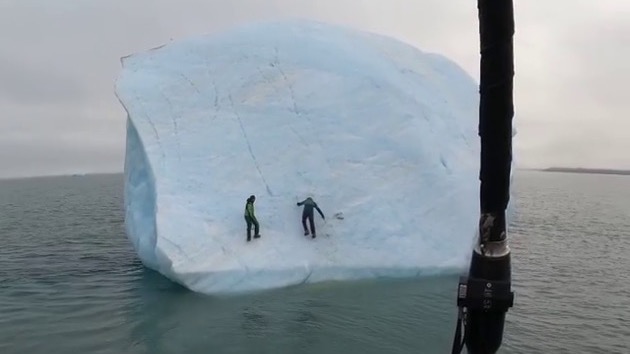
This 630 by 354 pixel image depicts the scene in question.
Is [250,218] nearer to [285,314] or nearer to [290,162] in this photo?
[290,162]

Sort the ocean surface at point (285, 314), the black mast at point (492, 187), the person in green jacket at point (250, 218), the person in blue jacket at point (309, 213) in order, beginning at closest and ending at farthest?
the black mast at point (492, 187)
the ocean surface at point (285, 314)
the person in green jacket at point (250, 218)
the person in blue jacket at point (309, 213)

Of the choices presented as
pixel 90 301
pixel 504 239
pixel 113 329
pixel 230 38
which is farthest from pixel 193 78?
pixel 504 239

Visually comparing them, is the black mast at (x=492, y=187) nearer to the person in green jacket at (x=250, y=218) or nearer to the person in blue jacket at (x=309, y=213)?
the person in green jacket at (x=250, y=218)

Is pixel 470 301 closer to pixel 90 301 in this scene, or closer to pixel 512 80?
pixel 512 80

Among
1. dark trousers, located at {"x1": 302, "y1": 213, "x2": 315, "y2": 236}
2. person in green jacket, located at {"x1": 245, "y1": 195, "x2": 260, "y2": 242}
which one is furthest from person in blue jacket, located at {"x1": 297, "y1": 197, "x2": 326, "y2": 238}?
person in green jacket, located at {"x1": 245, "y1": 195, "x2": 260, "y2": 242}

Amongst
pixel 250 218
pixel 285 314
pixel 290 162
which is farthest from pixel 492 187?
pixel 290 162

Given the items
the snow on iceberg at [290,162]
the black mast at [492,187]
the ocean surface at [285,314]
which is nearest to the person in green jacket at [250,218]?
the snow on iceberg at [290,162]

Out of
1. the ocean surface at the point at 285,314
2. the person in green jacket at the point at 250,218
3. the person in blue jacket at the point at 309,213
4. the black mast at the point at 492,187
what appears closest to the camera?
the black mast at the point at 492,187
